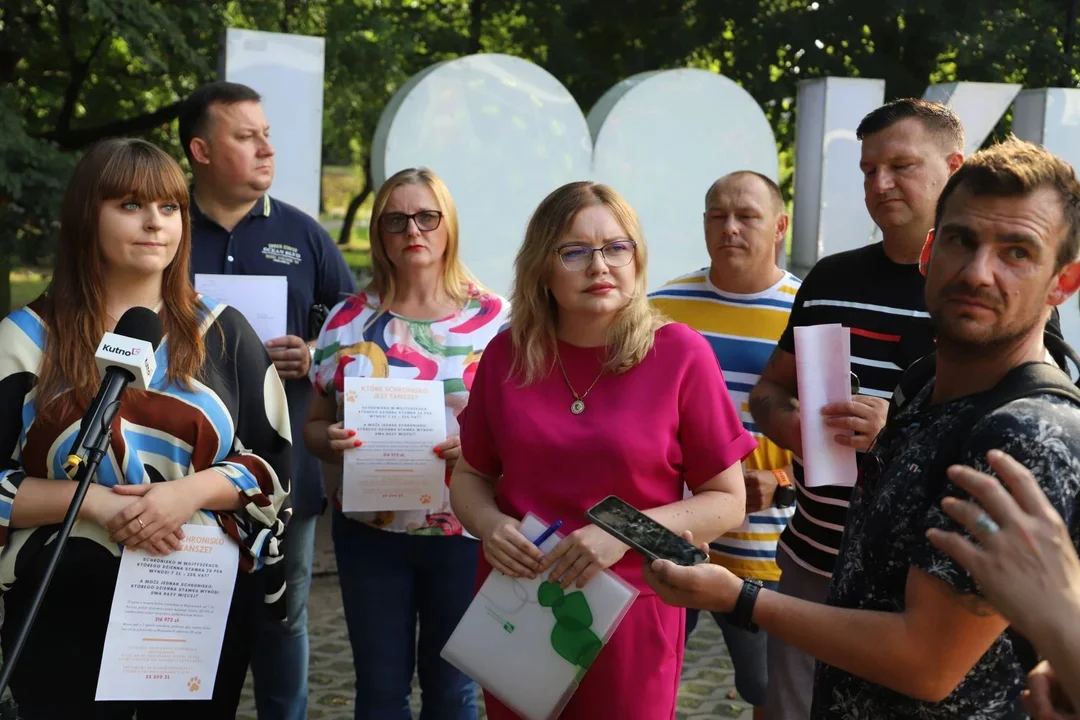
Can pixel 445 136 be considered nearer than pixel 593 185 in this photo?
No

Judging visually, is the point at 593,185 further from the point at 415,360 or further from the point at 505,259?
the point at 505,259

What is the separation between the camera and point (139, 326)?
2504 millimetres

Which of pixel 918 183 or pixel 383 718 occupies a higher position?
pixel 918 183

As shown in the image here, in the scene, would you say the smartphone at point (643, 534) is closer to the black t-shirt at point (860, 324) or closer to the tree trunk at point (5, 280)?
the black t-shirt at point (860, 324)

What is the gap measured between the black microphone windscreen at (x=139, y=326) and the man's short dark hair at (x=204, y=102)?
186cm

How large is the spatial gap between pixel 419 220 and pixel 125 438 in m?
1.43

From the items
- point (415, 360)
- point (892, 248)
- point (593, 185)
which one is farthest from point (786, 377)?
point (415, 360)

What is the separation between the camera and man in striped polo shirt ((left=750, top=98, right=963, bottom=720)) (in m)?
3.18

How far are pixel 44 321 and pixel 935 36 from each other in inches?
357

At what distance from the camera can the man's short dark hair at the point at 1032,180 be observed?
1859 millimetres

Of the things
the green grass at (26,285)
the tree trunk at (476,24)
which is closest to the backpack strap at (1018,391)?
the tree trunk at (476,24)

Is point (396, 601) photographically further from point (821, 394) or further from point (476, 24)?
point (476, 24)

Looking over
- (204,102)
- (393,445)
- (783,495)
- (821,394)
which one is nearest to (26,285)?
(204,102)

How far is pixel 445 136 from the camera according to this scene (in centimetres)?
646
